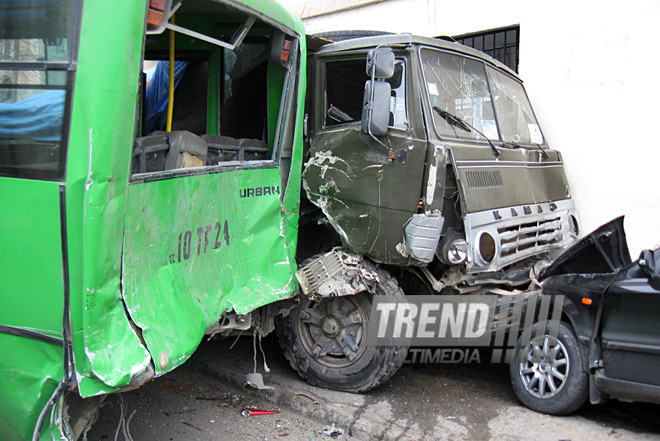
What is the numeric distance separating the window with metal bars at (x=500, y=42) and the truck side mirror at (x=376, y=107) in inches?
147

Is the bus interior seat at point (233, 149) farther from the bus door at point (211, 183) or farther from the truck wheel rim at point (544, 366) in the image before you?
the truck wheel rim at point (544, 366)

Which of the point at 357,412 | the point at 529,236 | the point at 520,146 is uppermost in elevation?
the point at 520,146

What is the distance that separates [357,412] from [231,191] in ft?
6.10

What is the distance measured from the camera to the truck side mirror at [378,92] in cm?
411

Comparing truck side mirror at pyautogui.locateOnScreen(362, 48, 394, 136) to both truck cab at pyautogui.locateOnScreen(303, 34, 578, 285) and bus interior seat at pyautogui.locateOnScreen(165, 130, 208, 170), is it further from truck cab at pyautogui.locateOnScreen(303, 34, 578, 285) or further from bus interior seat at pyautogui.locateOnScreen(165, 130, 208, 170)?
bus interior seat at pyautogui.locateOnScreen(165, 130, 208, 170)

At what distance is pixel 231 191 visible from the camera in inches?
150

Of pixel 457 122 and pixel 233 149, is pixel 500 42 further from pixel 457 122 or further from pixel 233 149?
pixel 233 149

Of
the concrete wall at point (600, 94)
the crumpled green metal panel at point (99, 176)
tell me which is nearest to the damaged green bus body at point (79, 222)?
the crumpled green metal panel at point (99, 176)

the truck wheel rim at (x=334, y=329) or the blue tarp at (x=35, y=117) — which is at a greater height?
the blue tarp at (x=35, y=117)

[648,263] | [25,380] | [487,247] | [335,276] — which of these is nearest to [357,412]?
[335,276]

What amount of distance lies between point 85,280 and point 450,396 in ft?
10.1

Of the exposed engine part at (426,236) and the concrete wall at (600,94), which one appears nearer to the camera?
the exposed engine part at (426,236)

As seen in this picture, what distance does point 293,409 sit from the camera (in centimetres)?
430

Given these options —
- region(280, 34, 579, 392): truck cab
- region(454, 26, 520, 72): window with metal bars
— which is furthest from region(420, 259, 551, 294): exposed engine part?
region(454, 26, 520, 72): window with metal bars
